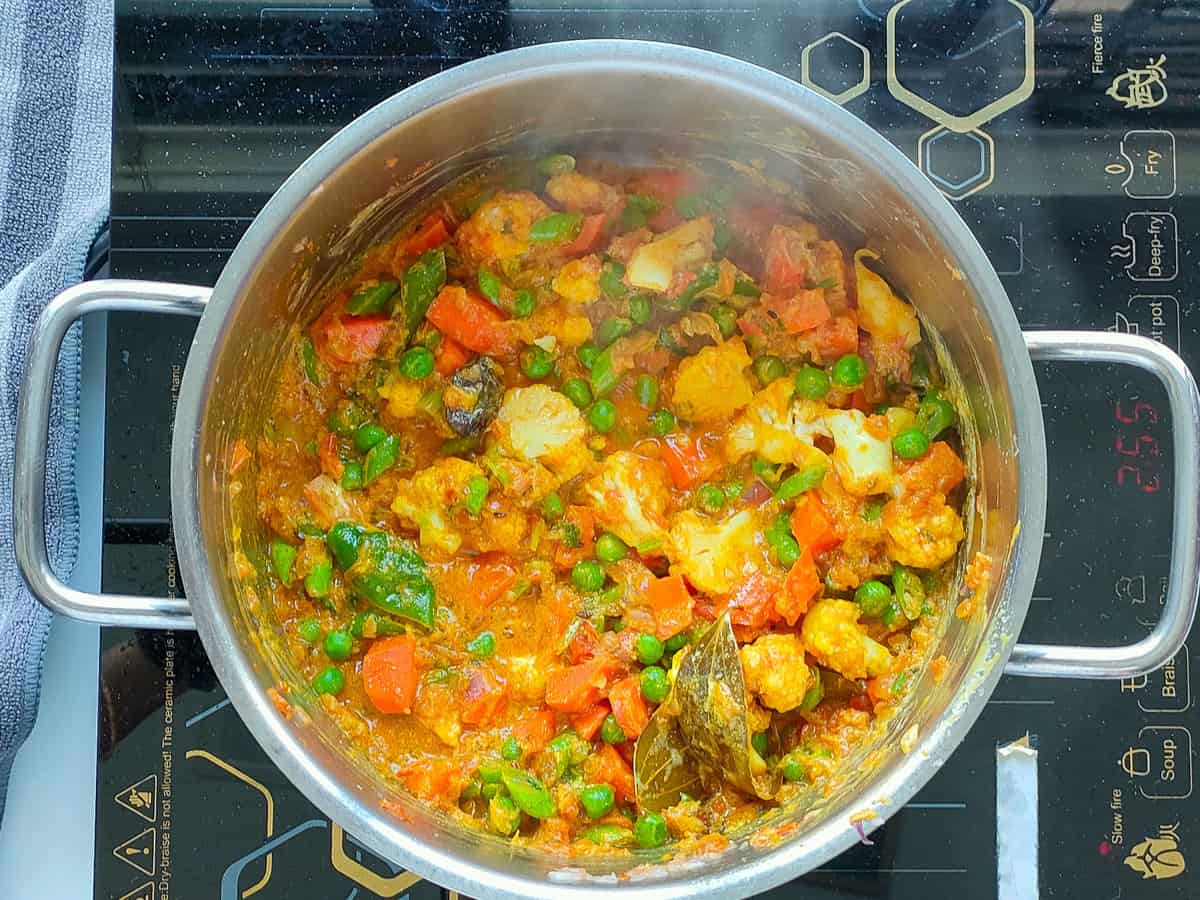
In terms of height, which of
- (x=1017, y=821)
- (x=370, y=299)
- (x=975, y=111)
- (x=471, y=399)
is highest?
(x=975, y=111)

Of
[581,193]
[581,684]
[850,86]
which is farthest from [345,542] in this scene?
[850,86]

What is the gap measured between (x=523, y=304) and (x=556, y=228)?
18 cm

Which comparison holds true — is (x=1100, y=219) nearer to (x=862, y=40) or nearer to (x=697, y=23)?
(x=862, y=40)

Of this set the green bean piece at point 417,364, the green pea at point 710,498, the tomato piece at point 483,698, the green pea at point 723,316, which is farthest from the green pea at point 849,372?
the tomato piece at point 483,698

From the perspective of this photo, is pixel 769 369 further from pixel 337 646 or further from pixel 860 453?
pixel 337 646

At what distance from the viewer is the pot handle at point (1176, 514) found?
188cm

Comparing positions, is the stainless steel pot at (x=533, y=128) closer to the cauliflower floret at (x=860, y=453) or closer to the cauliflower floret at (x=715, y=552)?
the cauliflower floret at (x=860, y=453)

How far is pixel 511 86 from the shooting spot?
1.99 metres

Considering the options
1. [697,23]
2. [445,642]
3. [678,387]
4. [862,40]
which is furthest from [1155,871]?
[697,23]

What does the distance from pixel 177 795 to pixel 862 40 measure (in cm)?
222

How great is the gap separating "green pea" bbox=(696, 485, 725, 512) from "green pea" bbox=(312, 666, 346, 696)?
2.85 feet

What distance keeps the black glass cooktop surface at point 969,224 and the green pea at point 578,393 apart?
0.74 m

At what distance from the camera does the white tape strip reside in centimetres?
235

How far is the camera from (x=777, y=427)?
2359 mm
